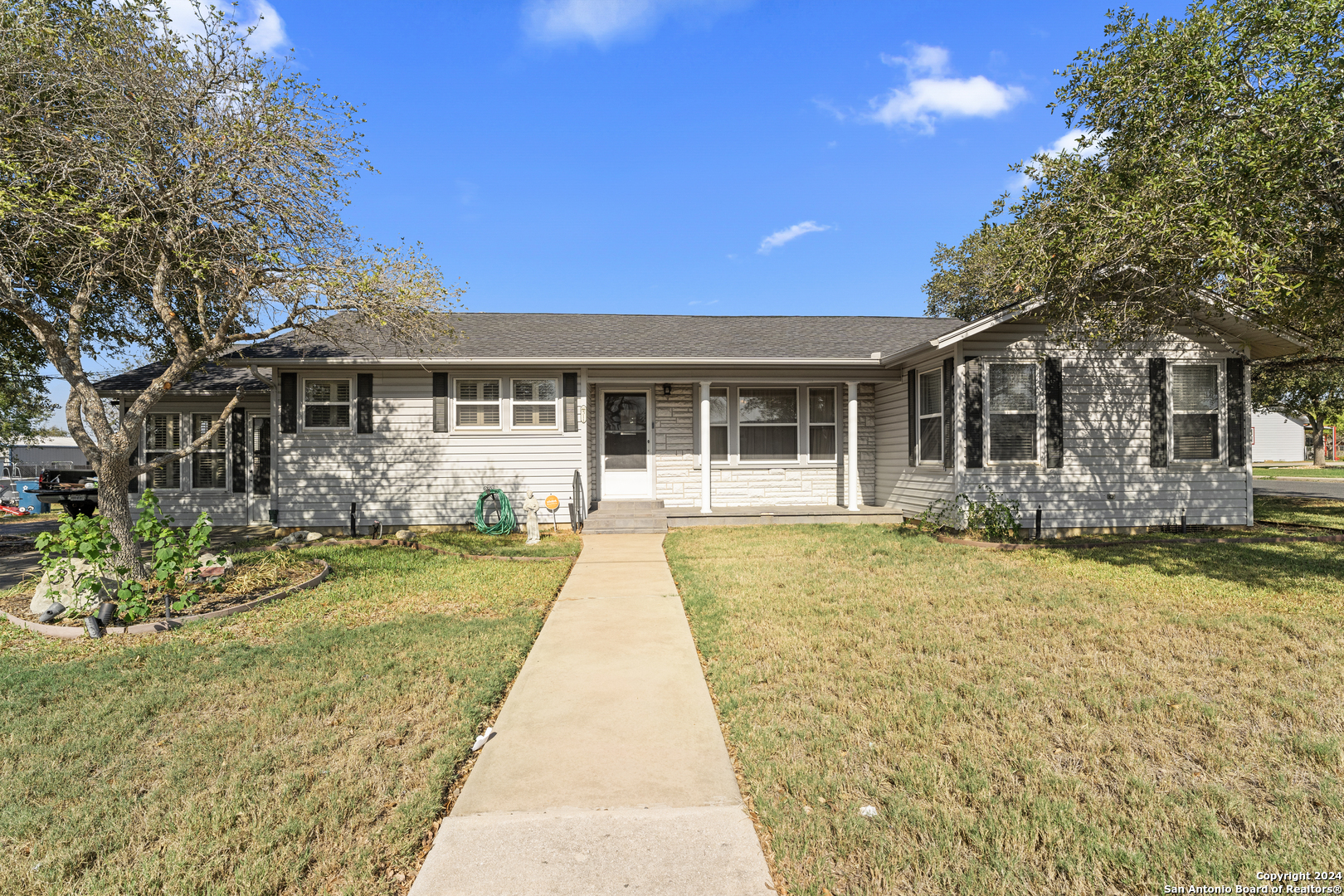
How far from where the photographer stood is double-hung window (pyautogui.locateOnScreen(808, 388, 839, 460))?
12617 millimetres

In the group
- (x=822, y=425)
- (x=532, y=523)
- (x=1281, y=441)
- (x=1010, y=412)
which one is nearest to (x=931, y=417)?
(x=1010, y=412)

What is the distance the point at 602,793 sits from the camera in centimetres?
278

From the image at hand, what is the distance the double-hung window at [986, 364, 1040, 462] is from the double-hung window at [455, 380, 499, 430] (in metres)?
8.25

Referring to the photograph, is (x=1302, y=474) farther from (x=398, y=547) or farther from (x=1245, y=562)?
(x=398, y=547)

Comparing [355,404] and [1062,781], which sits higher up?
[355,404]

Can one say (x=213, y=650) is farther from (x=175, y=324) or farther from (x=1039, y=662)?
(x=1039, y=662)

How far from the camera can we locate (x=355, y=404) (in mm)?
11234

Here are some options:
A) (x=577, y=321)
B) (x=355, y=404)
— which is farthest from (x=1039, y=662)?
(x=577, y=321)

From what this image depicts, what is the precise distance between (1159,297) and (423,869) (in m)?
9.81

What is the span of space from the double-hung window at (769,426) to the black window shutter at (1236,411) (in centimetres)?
701

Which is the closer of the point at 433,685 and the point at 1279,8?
the point at 433,685

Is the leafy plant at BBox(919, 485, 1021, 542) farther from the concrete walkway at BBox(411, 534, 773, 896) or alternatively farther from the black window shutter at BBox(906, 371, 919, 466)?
the concrete walkway at BBox(411, 534, 773, 896)

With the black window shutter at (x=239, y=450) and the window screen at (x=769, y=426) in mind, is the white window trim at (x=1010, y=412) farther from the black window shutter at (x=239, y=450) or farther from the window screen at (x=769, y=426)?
the black window shutter at (x=239, y=450)

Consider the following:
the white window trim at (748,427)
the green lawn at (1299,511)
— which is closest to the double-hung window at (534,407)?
the white window trim at (748,427)
